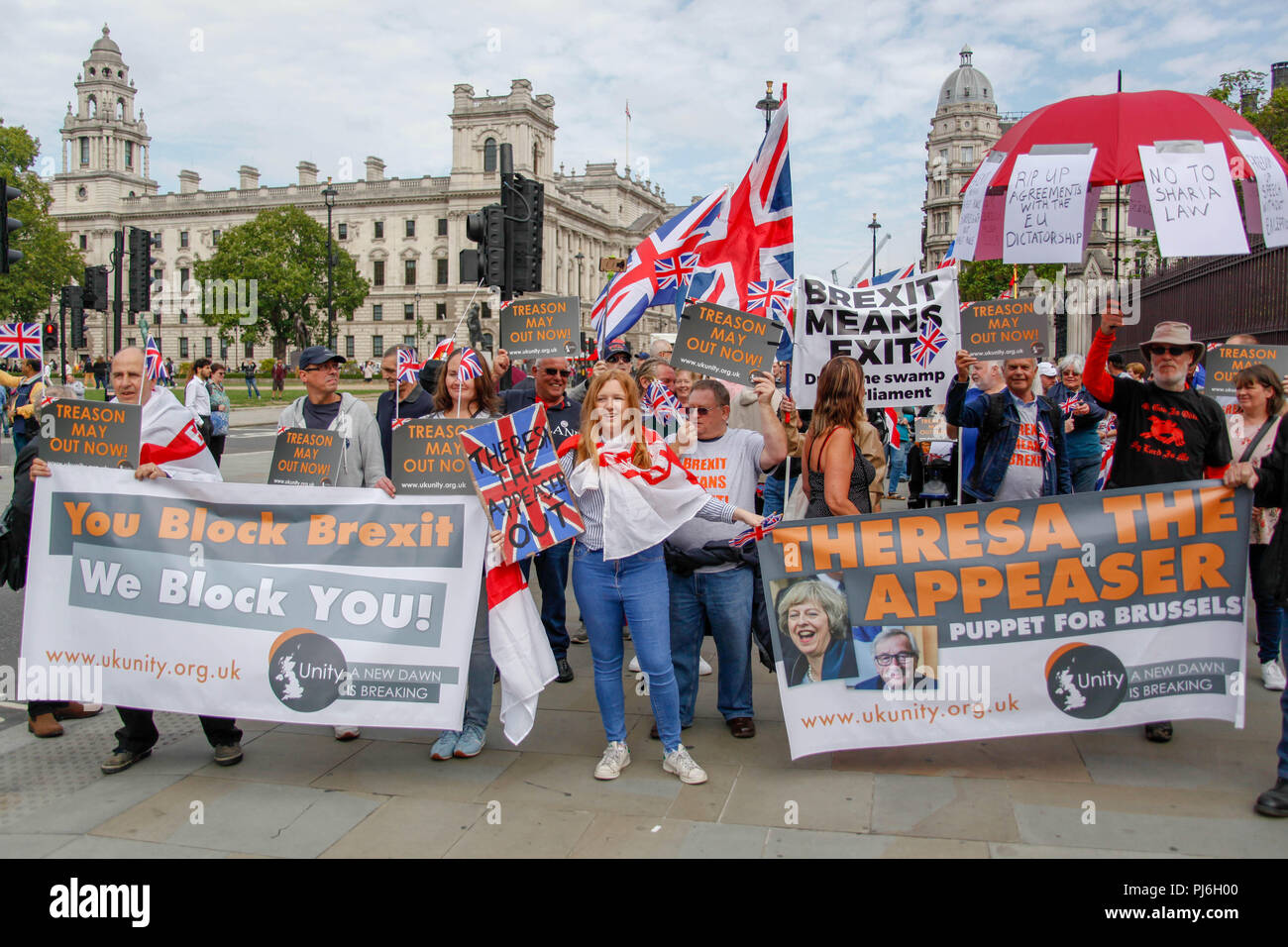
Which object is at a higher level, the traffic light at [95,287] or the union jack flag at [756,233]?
the traffic light at [95,287]

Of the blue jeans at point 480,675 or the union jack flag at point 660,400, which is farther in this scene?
the union jack flag at point 660,400

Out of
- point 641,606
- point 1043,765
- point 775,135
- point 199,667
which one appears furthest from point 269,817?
point 775,135

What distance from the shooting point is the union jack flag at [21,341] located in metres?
18.9

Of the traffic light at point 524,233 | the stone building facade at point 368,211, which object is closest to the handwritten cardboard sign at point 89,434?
the traffic light at point 524,233

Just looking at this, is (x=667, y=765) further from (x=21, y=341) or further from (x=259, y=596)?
(x=21, y=341)

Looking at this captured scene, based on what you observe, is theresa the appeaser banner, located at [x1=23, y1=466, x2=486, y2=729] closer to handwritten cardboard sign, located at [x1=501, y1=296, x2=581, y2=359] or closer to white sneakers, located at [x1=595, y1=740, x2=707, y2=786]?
white sneakers, located at [x1=595, y1=740, x2=707, y2=786]

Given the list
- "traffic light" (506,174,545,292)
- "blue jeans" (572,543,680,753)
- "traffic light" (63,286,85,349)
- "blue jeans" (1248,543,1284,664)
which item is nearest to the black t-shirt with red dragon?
"blue jeans" (1248,543,1284,664)

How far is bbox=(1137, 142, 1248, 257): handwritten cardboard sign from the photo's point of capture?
17.1ft

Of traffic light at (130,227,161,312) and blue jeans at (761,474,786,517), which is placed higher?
traffic light at (130,227,161,312)

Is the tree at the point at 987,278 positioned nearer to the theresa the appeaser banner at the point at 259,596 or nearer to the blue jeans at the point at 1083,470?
the blue jeans at the point at 1083,470

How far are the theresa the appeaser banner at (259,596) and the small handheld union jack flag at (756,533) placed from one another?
1.26 metres

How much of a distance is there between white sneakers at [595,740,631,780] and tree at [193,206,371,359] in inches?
2516

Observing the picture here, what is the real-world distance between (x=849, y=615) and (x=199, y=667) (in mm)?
3049

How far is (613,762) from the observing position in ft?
14.8
